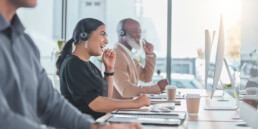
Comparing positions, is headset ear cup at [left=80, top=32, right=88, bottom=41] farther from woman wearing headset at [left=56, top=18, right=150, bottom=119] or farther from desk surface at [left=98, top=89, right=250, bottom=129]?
desk surface at [left=98, top=89, right=250, bottom=129]

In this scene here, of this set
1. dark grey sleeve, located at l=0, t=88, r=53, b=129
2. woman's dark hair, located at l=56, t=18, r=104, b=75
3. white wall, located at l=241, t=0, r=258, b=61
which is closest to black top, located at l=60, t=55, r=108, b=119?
woman's dark hair, located at l=56, t=18, r=104, b=75

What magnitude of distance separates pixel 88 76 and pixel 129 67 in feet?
3.33

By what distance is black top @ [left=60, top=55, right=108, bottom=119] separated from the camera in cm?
205

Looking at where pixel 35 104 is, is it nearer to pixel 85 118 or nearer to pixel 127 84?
pixel 85 118

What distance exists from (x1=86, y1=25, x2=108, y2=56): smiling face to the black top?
0.15 metres

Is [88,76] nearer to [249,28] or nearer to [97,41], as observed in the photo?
[97,41]

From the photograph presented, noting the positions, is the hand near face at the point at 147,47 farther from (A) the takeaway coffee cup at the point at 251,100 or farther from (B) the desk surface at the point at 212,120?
(A) the takeaway coffee cup at the point at 251,100

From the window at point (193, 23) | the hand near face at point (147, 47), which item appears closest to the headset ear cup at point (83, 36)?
the hand near face at point (147, 47)

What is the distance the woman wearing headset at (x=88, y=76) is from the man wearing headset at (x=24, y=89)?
0.78 metres

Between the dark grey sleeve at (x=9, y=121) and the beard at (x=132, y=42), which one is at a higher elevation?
the beard at (x=132, y=42)

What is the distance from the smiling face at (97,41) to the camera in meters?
2.30

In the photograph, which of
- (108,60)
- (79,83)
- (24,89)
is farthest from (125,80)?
(24,89)

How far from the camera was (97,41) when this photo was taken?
235 cm

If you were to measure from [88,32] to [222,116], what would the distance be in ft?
3.33
